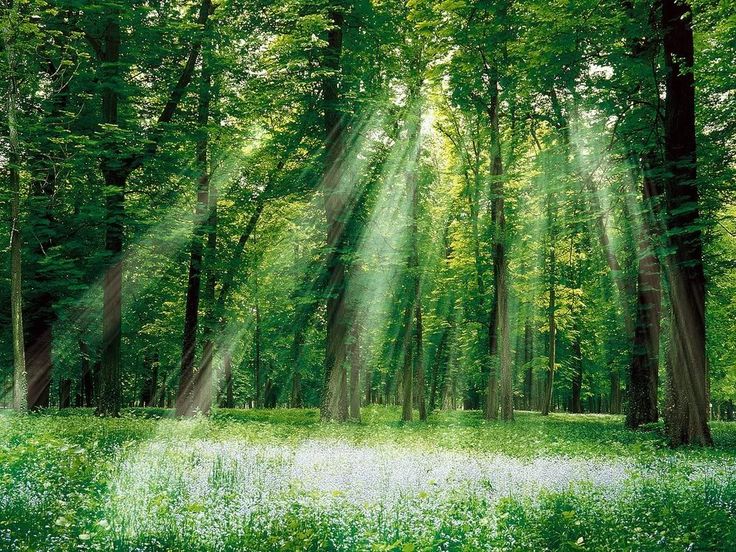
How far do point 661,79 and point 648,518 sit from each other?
1179 cm

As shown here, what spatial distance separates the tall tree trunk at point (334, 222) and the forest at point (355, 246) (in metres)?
0.09

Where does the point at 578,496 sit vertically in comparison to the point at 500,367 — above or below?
below

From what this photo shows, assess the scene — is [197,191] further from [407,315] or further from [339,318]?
[407,315]

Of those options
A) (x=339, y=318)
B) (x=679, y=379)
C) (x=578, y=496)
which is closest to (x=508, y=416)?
(x=339, y=318)

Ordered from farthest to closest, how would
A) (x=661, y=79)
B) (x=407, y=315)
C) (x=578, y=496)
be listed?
(x=407, y=315) → (x=661, y=79) → (x=578, y=496)

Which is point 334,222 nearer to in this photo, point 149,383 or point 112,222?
point 112,222

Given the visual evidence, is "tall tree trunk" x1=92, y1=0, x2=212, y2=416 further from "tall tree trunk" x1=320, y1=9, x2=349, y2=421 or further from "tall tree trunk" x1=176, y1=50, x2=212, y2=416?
"tall tree trunk" x1=320, y1=9, x2=349, y2=421

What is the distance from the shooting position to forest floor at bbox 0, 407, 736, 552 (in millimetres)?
5426

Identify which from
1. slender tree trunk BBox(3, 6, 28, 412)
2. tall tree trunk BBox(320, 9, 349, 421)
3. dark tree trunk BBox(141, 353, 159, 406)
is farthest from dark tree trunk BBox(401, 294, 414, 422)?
dark tree trunk BBox(141, 353, 159, 406)

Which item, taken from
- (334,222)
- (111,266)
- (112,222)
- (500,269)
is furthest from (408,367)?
(112,222)

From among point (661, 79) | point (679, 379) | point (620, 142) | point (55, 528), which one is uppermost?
point (661, 79)

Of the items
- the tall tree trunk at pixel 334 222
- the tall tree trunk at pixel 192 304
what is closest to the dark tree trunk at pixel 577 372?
the tall tree trunk at pixel 334 222

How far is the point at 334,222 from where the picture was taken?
18.9m

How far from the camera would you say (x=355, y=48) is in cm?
1989
